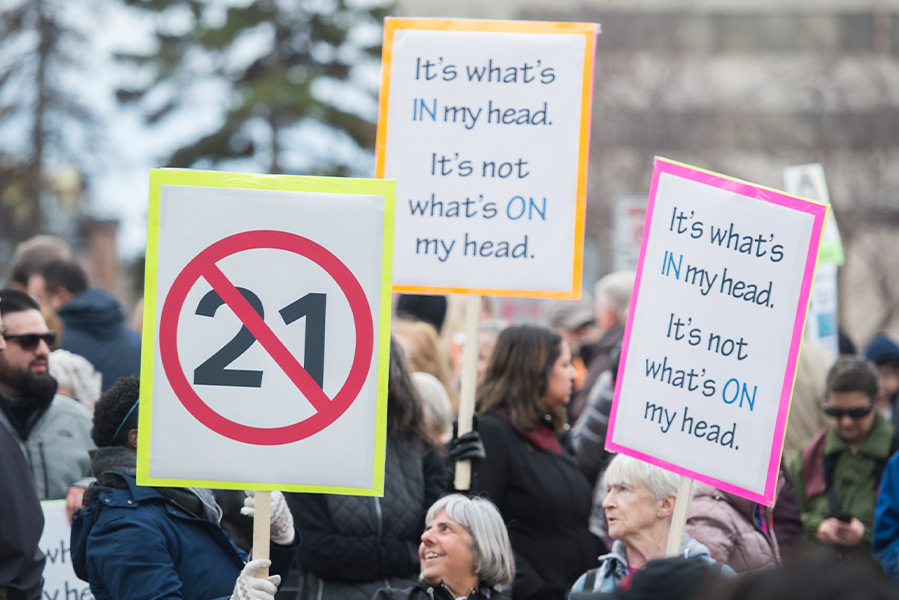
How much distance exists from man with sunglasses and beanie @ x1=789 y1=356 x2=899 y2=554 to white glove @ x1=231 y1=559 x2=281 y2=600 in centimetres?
341

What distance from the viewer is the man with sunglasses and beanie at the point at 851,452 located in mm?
5762

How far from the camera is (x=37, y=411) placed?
4.87 m

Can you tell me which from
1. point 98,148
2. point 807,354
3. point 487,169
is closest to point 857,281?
point 98,148

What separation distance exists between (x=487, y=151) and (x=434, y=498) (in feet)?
4.76

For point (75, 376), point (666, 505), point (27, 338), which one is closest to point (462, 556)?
point (666, 505)

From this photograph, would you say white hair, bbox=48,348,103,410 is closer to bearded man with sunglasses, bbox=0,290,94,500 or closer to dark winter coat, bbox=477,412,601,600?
bearded man with sunglasses, bbox=0,290,94,500

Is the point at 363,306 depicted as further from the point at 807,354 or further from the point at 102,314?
the point at 807,354

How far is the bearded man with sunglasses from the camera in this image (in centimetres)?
481

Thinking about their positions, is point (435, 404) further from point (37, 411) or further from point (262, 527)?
point (262, 527)

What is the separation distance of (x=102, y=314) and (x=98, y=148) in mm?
22634

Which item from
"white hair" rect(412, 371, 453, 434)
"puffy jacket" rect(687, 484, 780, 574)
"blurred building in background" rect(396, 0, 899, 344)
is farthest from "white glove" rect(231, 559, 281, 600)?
"blurred building in background" rect(396, 0, 899, 344)

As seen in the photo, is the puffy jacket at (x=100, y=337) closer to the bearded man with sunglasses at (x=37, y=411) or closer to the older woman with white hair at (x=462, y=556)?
the bearded man with sunglasses at (x=37, y=411)

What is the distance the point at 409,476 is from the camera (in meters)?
4.64

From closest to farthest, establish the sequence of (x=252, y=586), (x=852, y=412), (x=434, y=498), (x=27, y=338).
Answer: (x=252, y=586) < (x=434, y=498) < (x=27, y=338) < (x=852, y=412)
